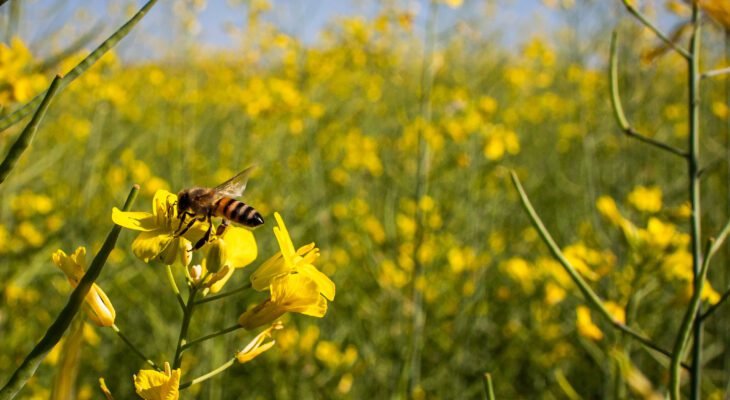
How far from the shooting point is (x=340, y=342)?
3.00 meters

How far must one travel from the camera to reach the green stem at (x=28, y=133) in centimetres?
46

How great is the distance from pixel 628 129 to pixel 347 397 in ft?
6.27

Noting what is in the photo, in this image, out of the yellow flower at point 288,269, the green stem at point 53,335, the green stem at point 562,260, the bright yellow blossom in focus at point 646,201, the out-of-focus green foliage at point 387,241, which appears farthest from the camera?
the out-of-focus green foliage at point 387,241

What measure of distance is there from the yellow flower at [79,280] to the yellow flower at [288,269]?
139 mm

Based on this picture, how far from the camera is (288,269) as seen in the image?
668mm

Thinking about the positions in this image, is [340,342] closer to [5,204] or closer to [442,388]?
[442,388]

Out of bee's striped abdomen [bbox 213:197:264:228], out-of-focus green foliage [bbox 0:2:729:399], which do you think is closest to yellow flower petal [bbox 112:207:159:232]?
bee's striped abdomen [bbox 213:197:264:228]

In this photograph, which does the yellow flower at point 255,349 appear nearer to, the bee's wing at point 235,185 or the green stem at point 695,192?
the bee's wing at point 235,185

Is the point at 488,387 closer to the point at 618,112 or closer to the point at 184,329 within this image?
the point at 184,329

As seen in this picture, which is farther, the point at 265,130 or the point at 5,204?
the point at 265,130

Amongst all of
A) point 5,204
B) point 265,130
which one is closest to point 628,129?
point 5,204

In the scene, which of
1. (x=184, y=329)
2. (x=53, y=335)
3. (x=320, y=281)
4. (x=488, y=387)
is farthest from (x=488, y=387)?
(x=53, y=335)

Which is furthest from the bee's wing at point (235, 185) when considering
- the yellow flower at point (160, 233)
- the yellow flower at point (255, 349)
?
the yellow flower at point (255, 349)

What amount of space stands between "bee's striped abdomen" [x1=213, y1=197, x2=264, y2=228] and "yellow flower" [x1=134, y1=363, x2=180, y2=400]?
0.40 m
